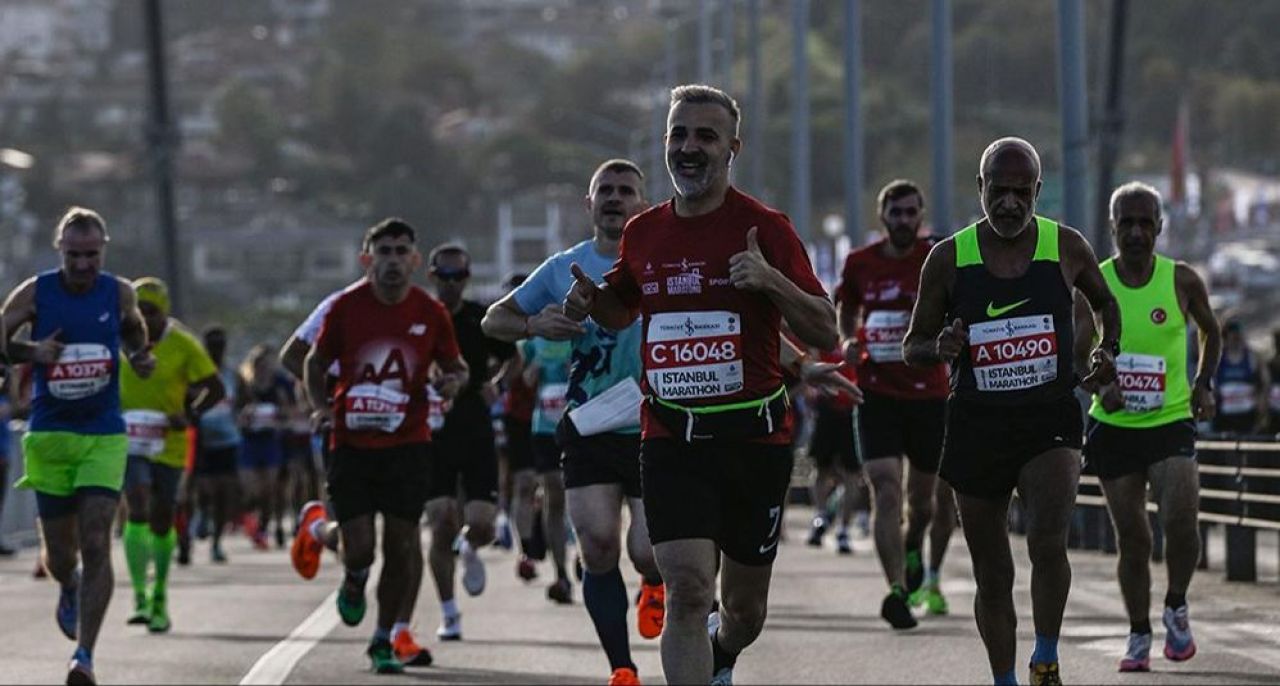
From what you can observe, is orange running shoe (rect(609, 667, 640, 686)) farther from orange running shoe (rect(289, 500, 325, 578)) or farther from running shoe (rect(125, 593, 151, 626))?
running shoe (rect(125, 593, 151, 626))

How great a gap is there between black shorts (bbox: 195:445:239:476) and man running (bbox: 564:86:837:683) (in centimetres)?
1772

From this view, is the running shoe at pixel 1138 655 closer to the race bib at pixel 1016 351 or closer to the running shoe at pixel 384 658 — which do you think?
the race bib at pixel 1016 351

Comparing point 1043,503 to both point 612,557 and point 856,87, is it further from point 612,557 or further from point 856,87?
point 856,87

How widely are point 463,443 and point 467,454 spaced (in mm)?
65

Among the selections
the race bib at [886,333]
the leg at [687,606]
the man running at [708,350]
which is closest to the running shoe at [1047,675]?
the man running at [708,350]

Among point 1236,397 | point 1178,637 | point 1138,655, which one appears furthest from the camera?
point 1236,397

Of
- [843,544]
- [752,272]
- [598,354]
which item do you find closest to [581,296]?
[752,272]

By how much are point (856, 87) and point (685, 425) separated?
30.6 meters

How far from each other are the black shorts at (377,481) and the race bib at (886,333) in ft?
9.52

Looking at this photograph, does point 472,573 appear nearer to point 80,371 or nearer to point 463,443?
point 463,443

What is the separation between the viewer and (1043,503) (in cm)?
1132

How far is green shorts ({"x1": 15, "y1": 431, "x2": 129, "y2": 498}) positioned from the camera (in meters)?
14.8

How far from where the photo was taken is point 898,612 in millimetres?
16391

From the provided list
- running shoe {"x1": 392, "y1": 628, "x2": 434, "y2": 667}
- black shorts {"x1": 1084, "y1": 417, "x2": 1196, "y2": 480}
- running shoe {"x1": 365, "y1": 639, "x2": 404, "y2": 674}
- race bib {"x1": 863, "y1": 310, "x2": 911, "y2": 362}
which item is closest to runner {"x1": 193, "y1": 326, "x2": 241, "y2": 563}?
race bib {"x1": 863, "y1": 310, "x2": 911, "y2": 362}
